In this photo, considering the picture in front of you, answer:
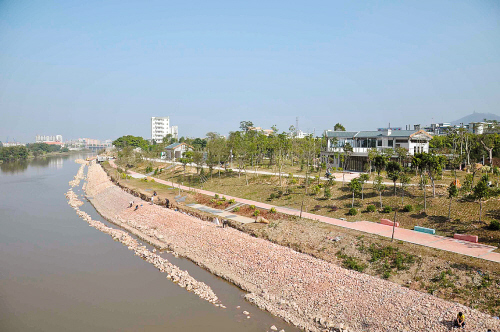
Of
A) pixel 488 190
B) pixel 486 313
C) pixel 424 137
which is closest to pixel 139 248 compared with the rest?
pixel 486 313

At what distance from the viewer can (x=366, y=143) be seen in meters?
40.9

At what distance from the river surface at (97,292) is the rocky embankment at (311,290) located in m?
0.93

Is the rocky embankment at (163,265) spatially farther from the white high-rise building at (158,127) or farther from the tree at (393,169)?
the white high-rise building at (158,127)

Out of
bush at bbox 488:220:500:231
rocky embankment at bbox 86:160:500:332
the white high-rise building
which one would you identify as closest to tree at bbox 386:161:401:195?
bush at bbox 488:220:500:231

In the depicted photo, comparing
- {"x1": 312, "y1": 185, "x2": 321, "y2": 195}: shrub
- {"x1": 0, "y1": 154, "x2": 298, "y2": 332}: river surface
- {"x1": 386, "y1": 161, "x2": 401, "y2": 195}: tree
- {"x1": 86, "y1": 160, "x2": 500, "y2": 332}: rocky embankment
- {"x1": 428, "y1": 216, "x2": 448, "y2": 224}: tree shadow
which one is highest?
{"x1": 386, "y1": 161, "x2": 401, "y2": 195}: tree

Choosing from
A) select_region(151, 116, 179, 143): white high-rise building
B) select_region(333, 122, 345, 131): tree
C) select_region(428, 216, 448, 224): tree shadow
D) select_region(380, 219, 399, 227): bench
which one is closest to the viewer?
select_region(428, 216, 448, 224): tree shadow

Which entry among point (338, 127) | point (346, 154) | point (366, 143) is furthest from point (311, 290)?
point (338, 127)

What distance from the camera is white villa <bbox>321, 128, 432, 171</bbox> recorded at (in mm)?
38125

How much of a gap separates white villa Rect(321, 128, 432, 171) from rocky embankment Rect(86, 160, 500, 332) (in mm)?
21844

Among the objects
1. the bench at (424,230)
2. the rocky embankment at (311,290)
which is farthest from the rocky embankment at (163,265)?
the bench at (424,230)

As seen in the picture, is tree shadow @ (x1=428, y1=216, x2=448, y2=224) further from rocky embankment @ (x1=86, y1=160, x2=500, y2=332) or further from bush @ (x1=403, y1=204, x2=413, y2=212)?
rocky embankment @ (x1=86, y1=160, x2=500, y2=332)

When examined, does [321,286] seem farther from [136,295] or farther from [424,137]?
[424,137]

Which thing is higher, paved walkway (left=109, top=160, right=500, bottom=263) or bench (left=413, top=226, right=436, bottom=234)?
bench (left=413, top=226, right=436, bottom=234)

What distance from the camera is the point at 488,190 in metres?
19.1
